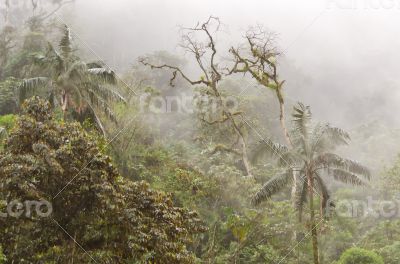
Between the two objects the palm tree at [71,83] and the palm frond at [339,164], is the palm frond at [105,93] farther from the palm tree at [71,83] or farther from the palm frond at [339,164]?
the palm frond at [339,164]

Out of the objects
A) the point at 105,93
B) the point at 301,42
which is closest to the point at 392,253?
the point at 105,93

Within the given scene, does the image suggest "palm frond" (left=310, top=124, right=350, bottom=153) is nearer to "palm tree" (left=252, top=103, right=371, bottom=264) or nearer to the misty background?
"palm tree" (left=252, top=103, right=371, bottom=264)

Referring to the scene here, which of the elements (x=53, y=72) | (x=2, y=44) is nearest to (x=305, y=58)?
(x=2, y=44)

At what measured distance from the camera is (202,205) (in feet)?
70.7

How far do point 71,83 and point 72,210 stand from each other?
7.70 m

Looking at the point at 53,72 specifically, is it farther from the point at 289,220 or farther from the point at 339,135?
the point at 289,220

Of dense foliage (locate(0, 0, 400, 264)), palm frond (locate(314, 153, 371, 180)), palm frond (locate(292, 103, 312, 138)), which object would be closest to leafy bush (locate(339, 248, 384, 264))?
dense foliage (locate(0, 0, 400, 264))

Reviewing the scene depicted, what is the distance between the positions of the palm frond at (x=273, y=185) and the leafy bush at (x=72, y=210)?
5.43 metres

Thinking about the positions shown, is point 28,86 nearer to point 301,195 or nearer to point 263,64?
point 301,195

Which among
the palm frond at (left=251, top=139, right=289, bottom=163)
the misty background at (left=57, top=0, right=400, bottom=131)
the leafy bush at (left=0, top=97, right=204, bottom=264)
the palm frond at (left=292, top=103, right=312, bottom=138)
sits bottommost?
the leafy bush at (left=0, top=97, right=204, bottom=264)

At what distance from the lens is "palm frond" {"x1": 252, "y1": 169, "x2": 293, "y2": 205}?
52.8 feet

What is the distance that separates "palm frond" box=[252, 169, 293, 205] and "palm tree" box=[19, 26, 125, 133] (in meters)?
6.11

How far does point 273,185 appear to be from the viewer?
53.1 ft

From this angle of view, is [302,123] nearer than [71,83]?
Yes
